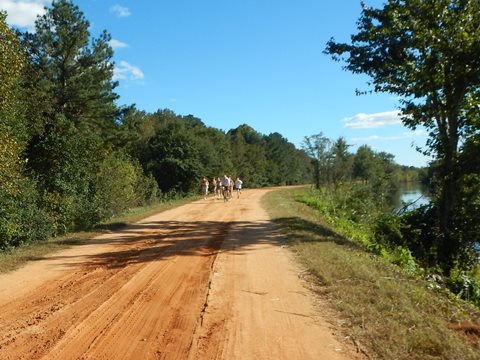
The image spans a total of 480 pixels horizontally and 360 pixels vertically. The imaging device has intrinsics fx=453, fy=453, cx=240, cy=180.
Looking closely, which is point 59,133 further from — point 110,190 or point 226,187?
point 226,187

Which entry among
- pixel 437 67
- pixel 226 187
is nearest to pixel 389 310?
pixel 437 67

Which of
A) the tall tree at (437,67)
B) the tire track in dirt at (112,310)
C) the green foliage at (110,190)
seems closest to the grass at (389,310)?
the tire track in dirt at (112,310)

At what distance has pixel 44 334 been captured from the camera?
19.3ft

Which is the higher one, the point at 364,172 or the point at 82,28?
the point at 82,28

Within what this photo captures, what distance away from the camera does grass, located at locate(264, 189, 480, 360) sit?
5.42 m

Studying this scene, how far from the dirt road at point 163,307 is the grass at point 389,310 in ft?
1.43

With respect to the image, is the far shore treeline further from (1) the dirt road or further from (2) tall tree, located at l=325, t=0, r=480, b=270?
(2) tall tree, located at l=325, t=0, r=480, b=270

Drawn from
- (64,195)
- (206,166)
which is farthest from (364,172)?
(64,195)

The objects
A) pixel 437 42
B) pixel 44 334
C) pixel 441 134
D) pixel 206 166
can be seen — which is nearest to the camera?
pixel 44 334

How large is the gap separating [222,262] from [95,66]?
21.9 m

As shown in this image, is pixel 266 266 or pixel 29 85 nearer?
pixel 266 266

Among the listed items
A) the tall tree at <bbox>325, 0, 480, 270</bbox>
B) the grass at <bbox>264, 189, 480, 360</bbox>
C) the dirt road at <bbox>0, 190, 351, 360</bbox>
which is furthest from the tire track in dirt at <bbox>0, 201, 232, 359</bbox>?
the tall tree at <bbox>325, 0, 480, 270</bbox>

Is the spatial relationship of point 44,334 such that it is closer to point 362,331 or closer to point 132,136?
point 362,331

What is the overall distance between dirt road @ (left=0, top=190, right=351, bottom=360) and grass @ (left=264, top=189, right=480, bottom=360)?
436 millimetres
